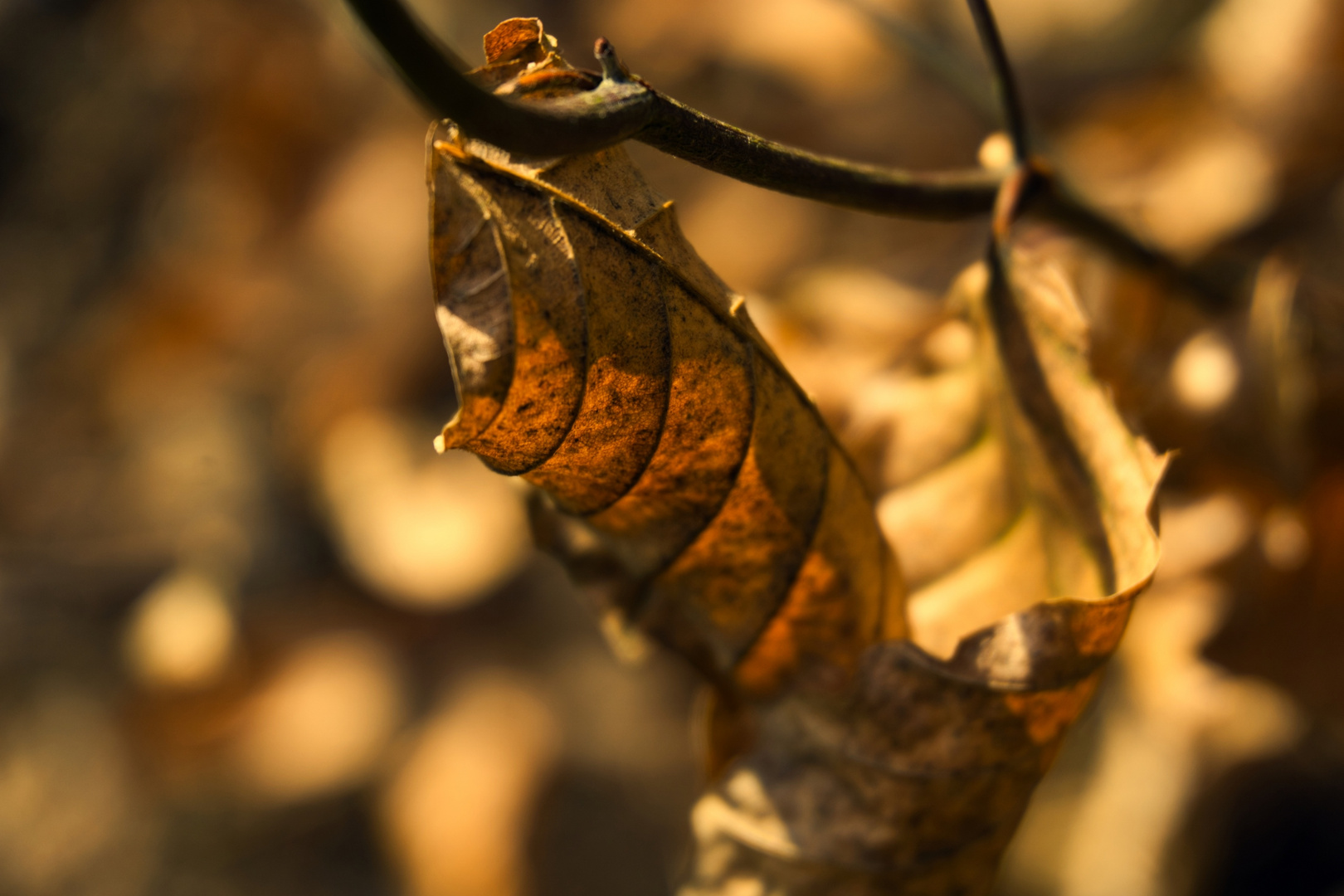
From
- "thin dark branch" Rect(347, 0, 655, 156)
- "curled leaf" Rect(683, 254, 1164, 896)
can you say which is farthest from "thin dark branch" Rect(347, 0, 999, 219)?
"curled leaf" Rect(683, 254, 1164, 896)

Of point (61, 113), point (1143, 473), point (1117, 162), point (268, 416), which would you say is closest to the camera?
point (1143, 473)

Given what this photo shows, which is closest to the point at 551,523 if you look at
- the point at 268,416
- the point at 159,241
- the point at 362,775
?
the point at 362,775

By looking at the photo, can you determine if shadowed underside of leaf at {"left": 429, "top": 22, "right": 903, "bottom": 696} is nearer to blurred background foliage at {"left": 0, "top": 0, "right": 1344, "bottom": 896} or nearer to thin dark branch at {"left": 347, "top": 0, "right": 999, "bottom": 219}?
thin dark branch at {"left": 347, "top": 0, "right": 999, "bottom": 219}

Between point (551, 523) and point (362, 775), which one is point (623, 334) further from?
point (362, 775)

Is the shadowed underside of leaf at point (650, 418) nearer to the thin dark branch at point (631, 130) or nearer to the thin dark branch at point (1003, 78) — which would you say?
the thin dark branch at point (631, 130)

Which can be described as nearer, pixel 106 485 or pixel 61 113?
pixel 106 485

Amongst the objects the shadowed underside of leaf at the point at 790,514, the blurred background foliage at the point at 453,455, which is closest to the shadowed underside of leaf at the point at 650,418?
the shadowed underside of leaf at the point at 790,514

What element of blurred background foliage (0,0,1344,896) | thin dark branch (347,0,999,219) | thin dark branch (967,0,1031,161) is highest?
thin dark branch (347,0,999,219)

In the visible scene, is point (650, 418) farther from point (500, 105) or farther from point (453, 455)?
point (453, 455)
